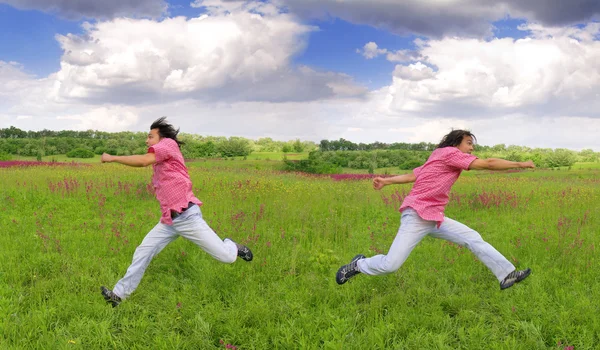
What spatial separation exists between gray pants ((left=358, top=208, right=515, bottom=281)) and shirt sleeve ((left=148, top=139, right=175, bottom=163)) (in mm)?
2541

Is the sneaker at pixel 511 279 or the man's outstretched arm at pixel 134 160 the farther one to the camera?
the sneaker at pixel 511 279

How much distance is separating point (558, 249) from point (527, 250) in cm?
43

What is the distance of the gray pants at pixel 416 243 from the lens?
452cm

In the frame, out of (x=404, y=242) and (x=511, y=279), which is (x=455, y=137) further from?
(x=511, y=279)

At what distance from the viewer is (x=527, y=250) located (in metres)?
6.53

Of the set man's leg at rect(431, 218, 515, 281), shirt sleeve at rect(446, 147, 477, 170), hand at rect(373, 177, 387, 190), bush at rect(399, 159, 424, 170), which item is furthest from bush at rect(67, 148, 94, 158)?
shirt sleeve at rect(446, 147, 477, 170)

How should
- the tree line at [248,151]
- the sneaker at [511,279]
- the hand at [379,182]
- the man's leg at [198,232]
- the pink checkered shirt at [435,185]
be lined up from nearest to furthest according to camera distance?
1. the pink checkered shirt at [435,185]
2. the man's leg at [198,232]
3. the sneaker at [511,279]
4. the hand at [379,182]
5. the tree line at [248,151]

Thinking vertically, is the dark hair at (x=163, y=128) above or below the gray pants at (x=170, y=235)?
above

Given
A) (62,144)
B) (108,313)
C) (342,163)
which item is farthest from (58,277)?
(62,144)

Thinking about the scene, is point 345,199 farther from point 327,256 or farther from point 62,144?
point 62,144

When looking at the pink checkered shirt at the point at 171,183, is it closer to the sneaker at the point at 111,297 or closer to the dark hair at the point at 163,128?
the dark hair at the point at 163,128

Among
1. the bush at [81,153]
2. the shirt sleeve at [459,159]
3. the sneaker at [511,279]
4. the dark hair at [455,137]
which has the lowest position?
the sneaker at [511,279]

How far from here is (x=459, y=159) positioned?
433cm

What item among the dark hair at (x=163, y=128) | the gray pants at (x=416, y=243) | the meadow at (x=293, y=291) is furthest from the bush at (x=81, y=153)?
the gray pants at (x=416, y=243)
